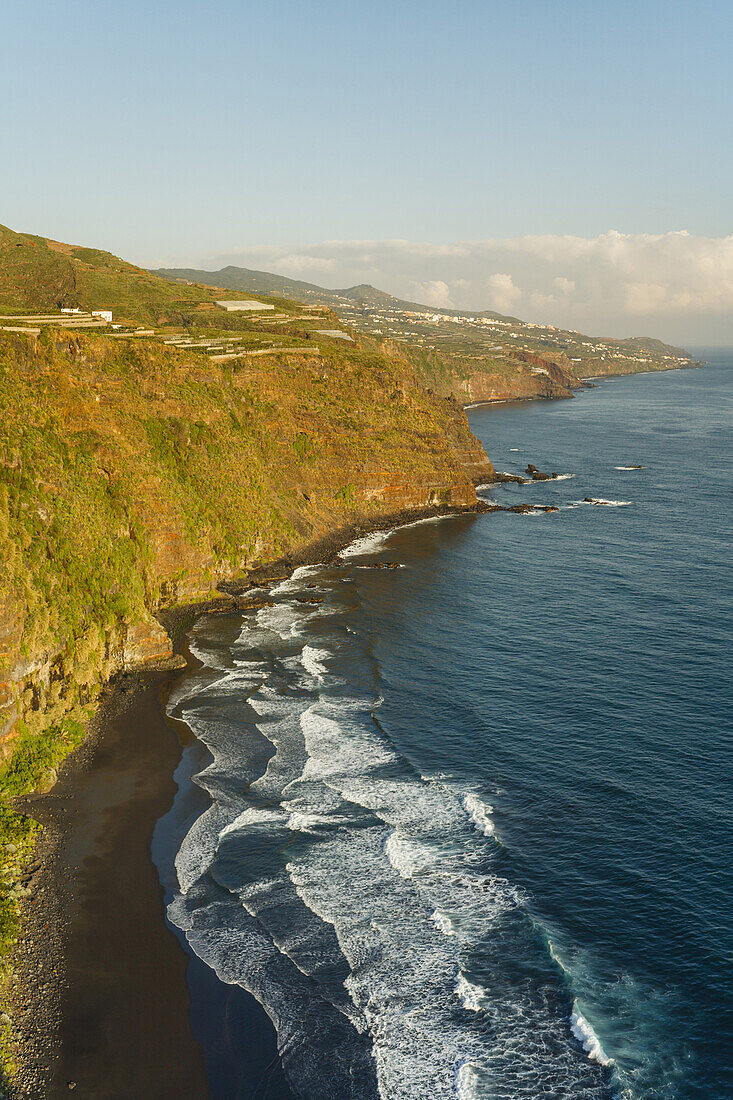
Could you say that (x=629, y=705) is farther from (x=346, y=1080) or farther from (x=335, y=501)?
(x=335, y=501)

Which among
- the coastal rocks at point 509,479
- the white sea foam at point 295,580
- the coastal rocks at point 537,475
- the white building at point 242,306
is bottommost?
the white sea foam at point 295,580

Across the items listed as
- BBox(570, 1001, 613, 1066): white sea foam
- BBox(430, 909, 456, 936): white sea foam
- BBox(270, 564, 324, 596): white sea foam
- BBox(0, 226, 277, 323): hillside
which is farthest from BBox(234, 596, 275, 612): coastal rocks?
BBox(0, 226, 277, 323): hillside

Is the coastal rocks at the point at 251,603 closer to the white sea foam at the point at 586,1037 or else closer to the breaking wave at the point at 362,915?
the breaking wave at the point at 362,915

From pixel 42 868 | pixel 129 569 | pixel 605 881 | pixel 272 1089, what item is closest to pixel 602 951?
pixel 605 881

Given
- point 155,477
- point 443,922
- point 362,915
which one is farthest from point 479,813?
Answer: point 155,477

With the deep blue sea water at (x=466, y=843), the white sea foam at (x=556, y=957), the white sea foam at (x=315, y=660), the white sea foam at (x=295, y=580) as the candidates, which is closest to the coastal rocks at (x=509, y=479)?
the white sea foam at (x=295, y=580)

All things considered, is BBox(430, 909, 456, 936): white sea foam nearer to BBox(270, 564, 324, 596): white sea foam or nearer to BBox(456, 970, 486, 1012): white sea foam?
BBox(456, 970, 486, 1012): white sea foam

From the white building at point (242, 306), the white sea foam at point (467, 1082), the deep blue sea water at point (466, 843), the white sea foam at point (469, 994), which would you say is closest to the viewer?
the white sea foam at point (467, 1082)
